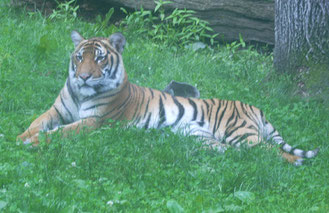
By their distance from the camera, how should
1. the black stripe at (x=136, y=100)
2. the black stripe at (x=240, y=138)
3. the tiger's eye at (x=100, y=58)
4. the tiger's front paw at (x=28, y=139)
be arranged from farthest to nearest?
the black stripe at (x=136, y=100) → the tiger's eye at (x=100, y=58) → the black stripe at (x=240, y=138) → the tiger's front paw at (x=28, y=139)

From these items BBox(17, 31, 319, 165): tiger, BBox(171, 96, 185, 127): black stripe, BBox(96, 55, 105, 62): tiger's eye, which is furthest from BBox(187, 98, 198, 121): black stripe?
BBox(96, 55, 105, 62): tiger's eye

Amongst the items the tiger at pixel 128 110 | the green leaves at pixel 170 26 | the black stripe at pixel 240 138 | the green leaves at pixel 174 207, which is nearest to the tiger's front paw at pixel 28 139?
the tiger at pixel 128 110

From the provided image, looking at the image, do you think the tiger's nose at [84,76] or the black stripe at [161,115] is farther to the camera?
the black stripe at [161,115]

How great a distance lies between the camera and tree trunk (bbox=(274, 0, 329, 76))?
721cm

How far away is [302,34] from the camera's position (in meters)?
7.38

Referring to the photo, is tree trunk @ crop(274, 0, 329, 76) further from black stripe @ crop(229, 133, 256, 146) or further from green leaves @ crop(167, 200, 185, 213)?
green leaves @ crop(167, 200, 185, 213)

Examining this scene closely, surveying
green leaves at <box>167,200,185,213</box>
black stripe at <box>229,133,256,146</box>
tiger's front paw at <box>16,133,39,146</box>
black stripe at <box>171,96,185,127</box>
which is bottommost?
black stripe at <box>229,133,256,146</box>

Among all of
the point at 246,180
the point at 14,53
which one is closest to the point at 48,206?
the point at 246,180

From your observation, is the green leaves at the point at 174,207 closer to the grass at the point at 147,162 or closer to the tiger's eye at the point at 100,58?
the grass at the point at 147,162

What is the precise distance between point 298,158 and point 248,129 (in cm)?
70

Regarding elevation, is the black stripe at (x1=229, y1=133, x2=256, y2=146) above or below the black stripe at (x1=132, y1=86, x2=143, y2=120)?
below

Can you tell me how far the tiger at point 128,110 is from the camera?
550 centimetres

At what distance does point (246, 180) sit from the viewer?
440 cm

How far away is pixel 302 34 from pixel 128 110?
3053 millimetres
